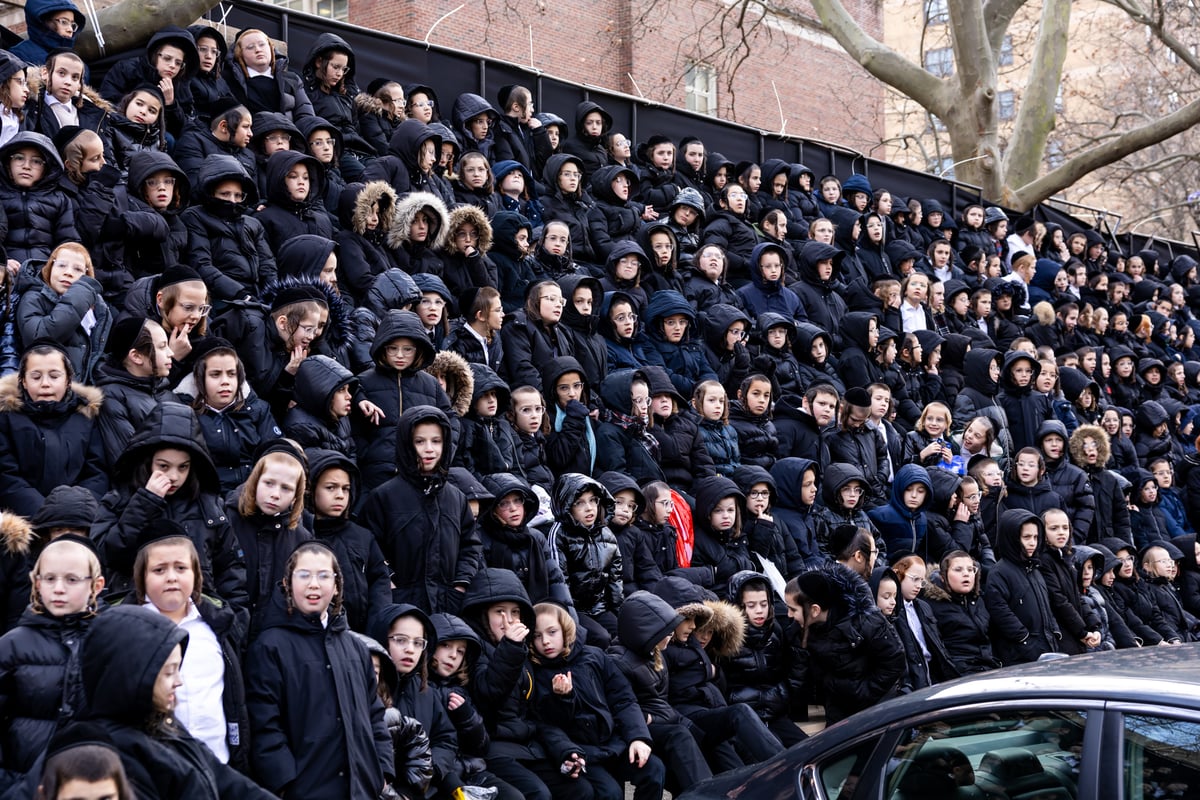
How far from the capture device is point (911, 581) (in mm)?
9938

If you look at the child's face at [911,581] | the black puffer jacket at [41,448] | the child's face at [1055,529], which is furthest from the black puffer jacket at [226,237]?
the child's face at [1055,529]

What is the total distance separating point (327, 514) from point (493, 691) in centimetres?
126

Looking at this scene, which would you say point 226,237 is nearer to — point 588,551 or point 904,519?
point 588,551

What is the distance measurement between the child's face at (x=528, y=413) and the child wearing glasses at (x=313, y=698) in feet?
11.6

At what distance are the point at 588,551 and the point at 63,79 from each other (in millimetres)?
4908

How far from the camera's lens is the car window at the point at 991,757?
3.95 meters

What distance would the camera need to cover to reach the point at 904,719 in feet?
14.3

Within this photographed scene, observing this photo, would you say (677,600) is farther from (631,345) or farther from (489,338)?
(631,345)

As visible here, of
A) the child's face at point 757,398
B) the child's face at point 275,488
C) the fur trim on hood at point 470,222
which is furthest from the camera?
the child's face at point 757,398

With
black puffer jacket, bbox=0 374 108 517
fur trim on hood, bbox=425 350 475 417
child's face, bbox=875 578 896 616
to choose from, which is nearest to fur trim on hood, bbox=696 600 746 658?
child's face, bbox=875 578 896 616

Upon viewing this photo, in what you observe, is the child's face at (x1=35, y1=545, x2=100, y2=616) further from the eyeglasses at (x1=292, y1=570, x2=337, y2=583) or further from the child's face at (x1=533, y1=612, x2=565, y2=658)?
the child's face at (x1=533, y1=612, x2=565, y2=658)

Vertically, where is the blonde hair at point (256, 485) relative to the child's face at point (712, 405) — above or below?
below

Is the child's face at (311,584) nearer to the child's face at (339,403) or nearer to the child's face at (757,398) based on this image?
the child's face at (339,403)

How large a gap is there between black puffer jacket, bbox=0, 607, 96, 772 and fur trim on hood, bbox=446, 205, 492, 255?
6.25 meters
